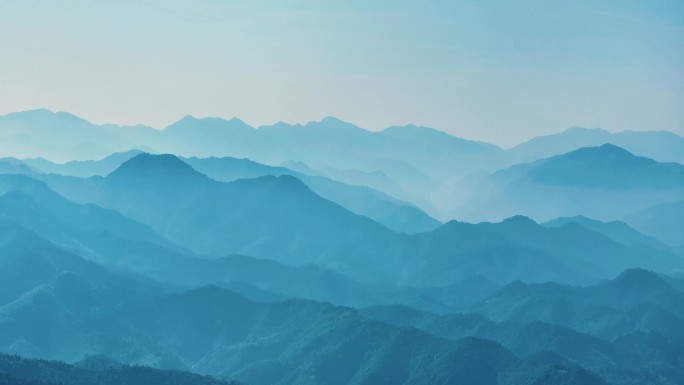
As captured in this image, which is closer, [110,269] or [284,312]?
[284,312]

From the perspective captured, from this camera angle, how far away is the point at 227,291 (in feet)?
564

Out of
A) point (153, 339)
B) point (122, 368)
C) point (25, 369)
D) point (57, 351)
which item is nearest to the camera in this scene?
point (25, 369)

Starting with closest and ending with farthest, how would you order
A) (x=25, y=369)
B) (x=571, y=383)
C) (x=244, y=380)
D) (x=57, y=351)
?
(x=25, y=369)
(x=571, y=383)
(x=244, y=380)
(x=57, y=351)

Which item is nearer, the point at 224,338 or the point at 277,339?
the point at 277,339

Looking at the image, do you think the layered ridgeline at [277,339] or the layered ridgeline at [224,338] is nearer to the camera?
the layered ridgeline at [224,338]

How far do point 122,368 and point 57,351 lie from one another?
44.9 m

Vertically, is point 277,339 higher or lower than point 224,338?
higher

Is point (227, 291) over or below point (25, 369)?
below

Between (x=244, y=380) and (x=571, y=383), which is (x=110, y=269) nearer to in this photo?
(x=244, y=380)

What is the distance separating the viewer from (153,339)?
156 metres

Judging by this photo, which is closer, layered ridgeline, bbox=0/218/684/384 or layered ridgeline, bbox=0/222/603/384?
layered ridgeline, bbox=0/222/603/384

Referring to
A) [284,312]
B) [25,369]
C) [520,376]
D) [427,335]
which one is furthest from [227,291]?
[25,369]

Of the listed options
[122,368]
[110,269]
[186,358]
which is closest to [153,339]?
[186,358]

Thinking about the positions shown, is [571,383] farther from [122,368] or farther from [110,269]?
[110,269]
